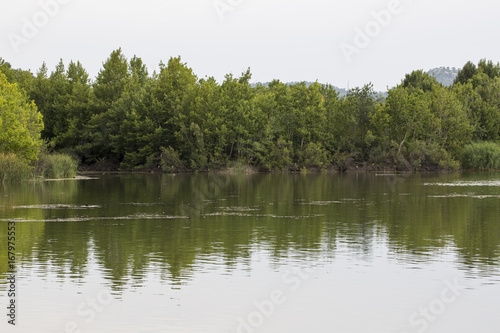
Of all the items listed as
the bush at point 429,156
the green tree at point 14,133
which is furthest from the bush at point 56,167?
the bush at point 429,156

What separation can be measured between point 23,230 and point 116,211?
863 centimetres

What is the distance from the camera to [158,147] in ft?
300

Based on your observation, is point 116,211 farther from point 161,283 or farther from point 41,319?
point 41,319

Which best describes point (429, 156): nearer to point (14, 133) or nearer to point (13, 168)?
point (14, 133)

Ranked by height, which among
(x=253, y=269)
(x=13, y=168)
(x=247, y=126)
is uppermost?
(x=247, y=126)

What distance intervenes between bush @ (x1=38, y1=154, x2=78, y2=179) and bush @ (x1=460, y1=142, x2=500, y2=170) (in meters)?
54.5

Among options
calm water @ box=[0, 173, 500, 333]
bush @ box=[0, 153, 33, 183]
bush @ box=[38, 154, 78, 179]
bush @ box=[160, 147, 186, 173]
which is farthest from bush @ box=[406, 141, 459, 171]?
calm water @ box=[0, 173, 500, 333]

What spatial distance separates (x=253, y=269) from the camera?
1900 cm

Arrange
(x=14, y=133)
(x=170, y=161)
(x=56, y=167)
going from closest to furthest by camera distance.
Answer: (x=14, y=133)
(x=56, y=167)
(x=170, y=161)

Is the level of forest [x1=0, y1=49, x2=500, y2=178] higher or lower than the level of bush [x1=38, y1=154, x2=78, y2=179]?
higher

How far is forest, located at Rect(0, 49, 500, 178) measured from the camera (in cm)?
8981

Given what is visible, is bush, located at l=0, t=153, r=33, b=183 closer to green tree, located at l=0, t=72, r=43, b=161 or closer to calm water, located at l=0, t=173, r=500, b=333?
green tree, located at l=0, t=72, r=43, b=161

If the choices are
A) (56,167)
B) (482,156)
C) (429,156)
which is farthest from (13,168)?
(482,156)

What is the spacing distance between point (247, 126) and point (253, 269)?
72556 millimetres
